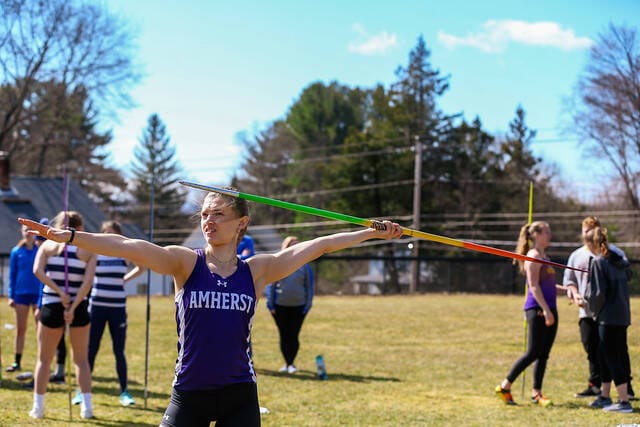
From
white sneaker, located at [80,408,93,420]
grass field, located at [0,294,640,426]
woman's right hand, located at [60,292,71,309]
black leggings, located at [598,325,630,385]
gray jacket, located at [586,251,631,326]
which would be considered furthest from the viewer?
gray jacket, located at [586,251,631,326]

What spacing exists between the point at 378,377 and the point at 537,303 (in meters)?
3.34

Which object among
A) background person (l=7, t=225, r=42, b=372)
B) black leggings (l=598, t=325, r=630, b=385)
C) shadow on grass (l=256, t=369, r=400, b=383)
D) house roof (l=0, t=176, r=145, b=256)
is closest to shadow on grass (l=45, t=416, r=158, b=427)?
background person (l=7, t=225, r=42, b=372)

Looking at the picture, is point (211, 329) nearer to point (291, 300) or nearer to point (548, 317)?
point (548, 317)

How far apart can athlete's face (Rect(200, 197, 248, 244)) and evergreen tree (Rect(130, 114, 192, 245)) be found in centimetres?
5718

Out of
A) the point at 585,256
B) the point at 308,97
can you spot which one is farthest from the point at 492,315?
the point at 308,97

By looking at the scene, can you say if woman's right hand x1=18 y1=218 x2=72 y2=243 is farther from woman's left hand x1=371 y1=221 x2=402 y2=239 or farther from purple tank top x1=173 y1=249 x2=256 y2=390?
woman's left hand x1=371 y1=221 x2=402 y2=239

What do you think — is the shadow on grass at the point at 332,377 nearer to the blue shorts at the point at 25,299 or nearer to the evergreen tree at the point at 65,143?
the blue shorts at the point at 25,299

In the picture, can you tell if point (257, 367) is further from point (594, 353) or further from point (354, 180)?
point (354, 180)

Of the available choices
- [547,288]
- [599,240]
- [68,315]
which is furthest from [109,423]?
[599,240]

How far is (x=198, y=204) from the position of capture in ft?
14.7

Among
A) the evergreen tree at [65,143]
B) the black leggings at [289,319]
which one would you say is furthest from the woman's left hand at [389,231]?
the evergreen tree at [65,143]

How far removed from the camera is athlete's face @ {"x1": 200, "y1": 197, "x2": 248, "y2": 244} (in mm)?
4047

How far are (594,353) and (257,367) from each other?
5.30 m

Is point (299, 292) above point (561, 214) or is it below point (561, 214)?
below
